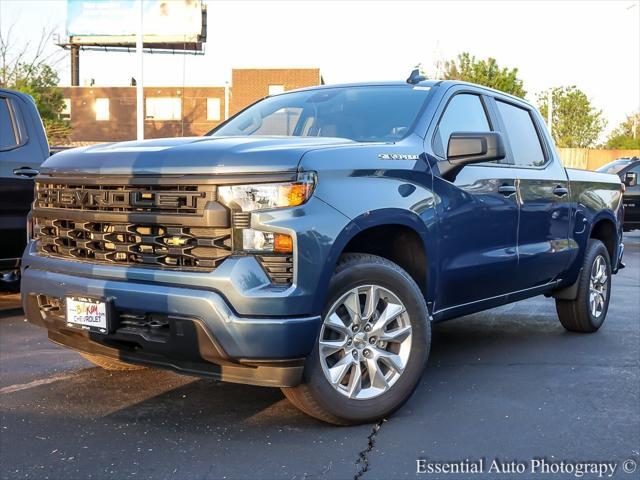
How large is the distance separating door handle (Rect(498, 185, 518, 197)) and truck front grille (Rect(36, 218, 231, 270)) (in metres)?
2.25

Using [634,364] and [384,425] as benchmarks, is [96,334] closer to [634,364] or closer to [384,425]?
[384,425]

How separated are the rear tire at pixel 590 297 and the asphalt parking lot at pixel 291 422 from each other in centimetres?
68

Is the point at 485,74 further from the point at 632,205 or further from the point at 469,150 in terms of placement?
the point at 469,150

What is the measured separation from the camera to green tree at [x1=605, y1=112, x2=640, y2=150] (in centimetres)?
4284

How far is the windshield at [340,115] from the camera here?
4672 millimetres

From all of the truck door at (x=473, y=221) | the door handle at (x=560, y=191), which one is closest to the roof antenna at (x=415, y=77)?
the truck door at (x=473, y=221)

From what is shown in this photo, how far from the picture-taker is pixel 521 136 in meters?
5.80

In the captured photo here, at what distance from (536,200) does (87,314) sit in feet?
10.8

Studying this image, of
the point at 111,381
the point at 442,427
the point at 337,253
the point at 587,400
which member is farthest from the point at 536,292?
the point at 111,381

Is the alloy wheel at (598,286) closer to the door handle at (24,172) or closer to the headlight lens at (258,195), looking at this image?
the headlight lens at (258,195)

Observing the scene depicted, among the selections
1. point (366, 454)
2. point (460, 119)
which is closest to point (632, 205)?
point (460, 119)

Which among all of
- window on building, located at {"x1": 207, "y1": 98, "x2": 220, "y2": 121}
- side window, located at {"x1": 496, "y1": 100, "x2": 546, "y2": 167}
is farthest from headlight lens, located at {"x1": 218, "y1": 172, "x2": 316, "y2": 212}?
window on building, located at {"x1": 207, "y1": 98, "x2": 220, "y2": 121}

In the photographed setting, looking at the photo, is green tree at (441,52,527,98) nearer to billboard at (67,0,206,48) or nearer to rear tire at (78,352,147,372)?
billboard at (67,0,206,48)

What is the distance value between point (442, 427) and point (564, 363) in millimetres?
1833
